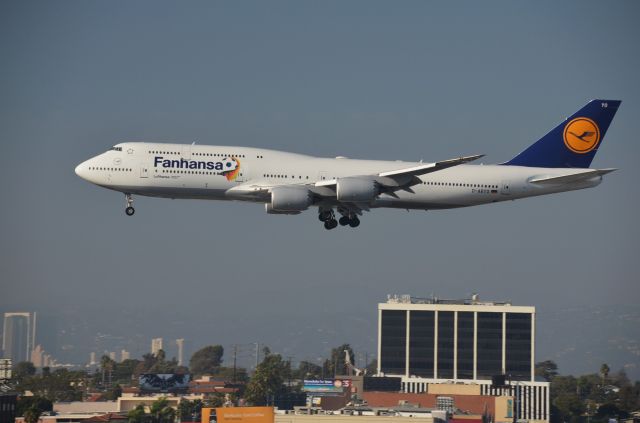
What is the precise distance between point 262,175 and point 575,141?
81.0ft

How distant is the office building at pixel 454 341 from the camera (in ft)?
480

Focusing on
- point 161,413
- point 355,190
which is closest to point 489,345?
point 161,413

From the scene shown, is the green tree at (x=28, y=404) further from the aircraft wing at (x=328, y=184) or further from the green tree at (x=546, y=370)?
the green tree at (x=546, y=370)

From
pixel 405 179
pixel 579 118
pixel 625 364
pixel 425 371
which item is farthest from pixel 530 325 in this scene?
pixel 405 179

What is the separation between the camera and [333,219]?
235 ft

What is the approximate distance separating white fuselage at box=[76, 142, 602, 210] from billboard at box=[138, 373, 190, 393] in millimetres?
65449

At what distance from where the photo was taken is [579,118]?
3091 inches

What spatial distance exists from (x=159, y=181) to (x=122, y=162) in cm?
A: 295

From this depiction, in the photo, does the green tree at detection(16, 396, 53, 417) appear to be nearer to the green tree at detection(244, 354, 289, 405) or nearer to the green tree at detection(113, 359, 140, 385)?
the green tree at detection(244, 354, 289, 405)

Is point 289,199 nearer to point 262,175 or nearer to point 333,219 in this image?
point 262,175

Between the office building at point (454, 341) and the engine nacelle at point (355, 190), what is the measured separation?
8016 cm

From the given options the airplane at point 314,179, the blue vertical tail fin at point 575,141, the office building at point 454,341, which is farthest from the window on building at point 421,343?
the airplane at point 314,179

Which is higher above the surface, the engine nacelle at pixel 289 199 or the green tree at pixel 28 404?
the engine nacelle at pixel 289 199

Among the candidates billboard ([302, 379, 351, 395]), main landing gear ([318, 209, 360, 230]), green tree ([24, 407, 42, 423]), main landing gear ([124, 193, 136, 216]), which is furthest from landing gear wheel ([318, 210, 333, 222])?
A: billboard ([302, 379, 351, 395])
